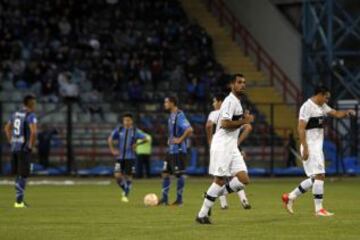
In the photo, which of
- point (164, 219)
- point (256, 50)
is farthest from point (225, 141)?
point (256, 50)

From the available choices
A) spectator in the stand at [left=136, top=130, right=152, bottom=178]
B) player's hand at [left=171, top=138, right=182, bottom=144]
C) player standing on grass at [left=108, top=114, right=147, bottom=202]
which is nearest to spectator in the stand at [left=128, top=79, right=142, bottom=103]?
spectator in the stand at [left=136, top=130, right=152, bottom=178]

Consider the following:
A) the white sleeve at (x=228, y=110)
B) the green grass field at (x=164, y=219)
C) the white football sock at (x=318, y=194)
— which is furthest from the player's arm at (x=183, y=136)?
the white sleeve at (x=228, y=110)

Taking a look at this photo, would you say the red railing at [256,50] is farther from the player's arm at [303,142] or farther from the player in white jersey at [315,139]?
the player's arm at [303,142]

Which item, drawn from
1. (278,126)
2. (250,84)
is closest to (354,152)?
(278,126)

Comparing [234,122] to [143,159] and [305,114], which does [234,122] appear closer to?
[305,114]

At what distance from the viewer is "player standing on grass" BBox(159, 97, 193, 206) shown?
24266 mm

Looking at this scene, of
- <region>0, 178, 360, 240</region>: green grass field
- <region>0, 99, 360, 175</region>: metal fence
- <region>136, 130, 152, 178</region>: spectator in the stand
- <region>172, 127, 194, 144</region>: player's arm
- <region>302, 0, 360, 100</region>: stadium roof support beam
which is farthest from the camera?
<region>302, 0, 360, 100</region>: stadium roof support beam

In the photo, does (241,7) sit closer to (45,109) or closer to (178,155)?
(45,109)

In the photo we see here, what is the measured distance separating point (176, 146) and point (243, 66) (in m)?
27.9

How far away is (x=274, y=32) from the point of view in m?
51.7

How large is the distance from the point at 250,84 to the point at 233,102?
33.3m

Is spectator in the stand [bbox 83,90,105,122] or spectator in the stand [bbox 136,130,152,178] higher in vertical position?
spectator in the stand [bbox 83,90,105,122]

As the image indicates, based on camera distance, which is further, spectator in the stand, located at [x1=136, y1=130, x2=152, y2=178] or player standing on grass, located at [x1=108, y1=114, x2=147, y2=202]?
spectator in the stand, located at [x1=136, y1=130, x2=152, y2=178]

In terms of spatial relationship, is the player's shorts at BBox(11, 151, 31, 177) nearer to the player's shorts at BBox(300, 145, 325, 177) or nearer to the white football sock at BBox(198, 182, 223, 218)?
the player's shorts at BBox(300, 145, 325, 177)
